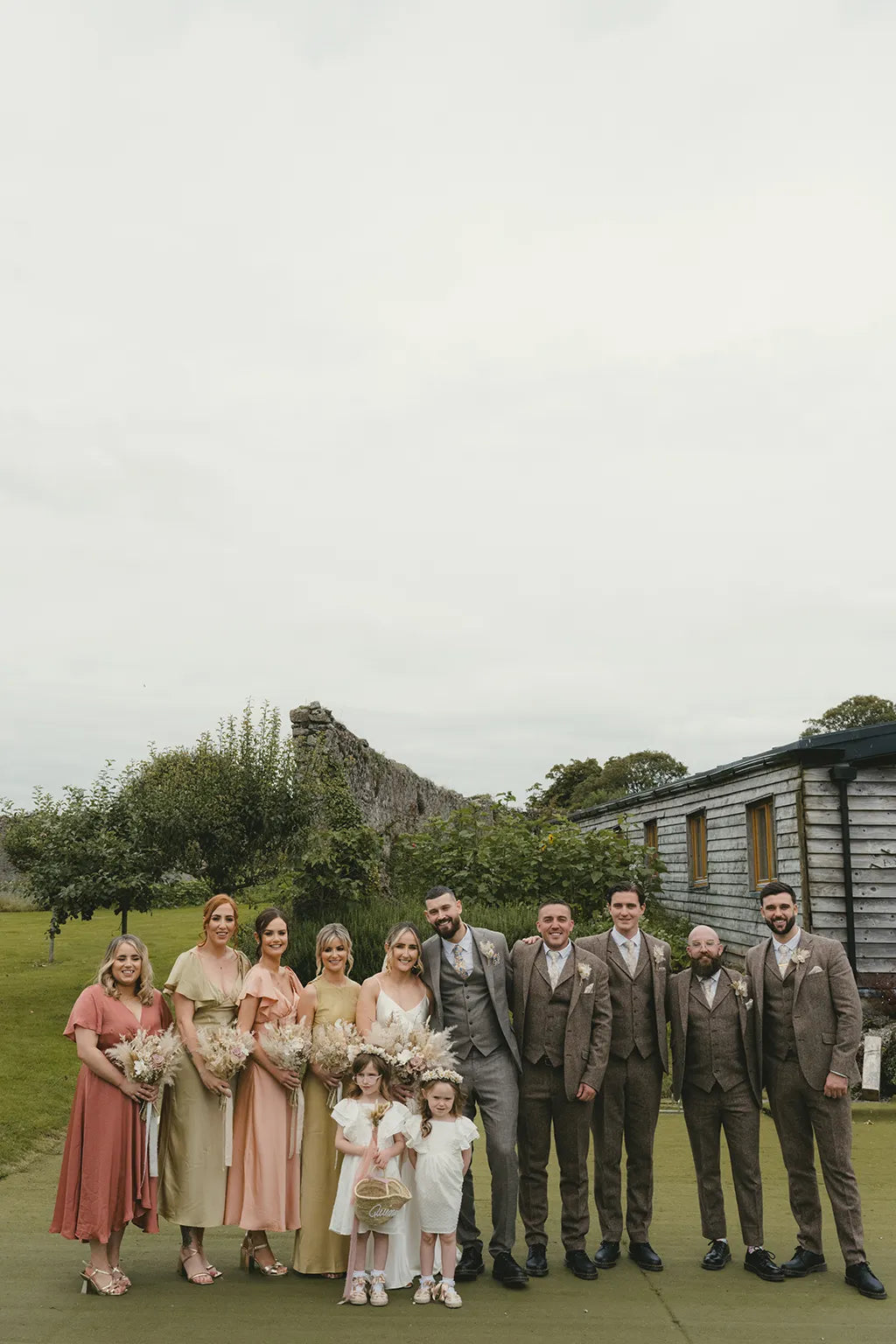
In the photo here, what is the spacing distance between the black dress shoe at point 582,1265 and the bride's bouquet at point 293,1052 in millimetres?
1419

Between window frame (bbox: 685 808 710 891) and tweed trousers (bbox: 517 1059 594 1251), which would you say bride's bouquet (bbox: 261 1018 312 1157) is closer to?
tweed trousers (bbox: 517 1059 594 1251)

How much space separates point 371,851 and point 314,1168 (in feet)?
26.9

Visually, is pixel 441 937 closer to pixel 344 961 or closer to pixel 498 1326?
pixel 344 961

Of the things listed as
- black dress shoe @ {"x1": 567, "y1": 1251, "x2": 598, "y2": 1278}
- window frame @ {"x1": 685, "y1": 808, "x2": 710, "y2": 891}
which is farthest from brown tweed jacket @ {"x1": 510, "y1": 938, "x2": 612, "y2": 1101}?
window frame @ {"x1": 685, "y1": 808, "x2": 710, "y2": 891}

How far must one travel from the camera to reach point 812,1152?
5812mm

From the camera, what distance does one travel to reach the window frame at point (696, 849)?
57.1 feet

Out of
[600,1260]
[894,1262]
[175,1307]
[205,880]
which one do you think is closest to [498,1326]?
[600,1260]

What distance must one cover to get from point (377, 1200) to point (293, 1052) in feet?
2.62

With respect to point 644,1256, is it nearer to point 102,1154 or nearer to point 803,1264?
point 803,1264

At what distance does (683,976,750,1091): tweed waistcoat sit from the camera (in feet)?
19.3

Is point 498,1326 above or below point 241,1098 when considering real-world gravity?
below

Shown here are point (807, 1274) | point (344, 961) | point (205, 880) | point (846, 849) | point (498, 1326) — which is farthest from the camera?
point (205, 880)

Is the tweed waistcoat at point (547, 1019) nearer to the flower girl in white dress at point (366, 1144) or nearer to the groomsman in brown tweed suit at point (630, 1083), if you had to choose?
the groomsman in brown tweed suit at point (630, 1083)

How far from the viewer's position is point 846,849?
1309 centimetres
